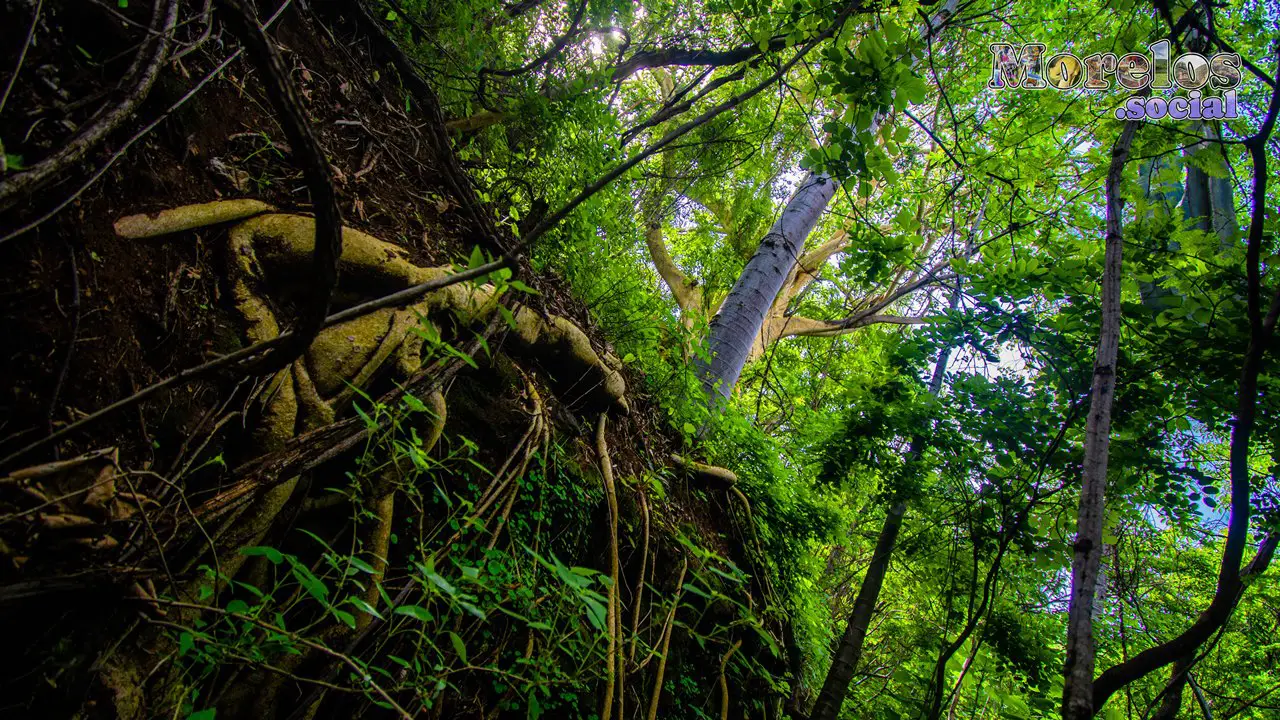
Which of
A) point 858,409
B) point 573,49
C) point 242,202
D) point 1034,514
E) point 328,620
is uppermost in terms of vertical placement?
point 573,49

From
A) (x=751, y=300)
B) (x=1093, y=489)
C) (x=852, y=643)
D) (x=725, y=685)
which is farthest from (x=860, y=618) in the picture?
(x=751, y=300)

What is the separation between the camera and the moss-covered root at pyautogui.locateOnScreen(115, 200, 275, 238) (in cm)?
130

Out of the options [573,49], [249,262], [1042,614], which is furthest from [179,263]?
[1042,614]

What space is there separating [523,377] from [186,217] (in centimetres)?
133

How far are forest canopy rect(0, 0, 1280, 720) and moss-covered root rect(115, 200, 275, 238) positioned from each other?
11mm

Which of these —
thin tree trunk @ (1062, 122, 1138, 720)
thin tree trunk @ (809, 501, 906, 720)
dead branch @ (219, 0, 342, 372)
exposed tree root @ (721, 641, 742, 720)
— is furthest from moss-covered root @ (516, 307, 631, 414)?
thin tree trunk @ (1062, 122, 1138, 720)

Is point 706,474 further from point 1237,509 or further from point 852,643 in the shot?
point 1237,509

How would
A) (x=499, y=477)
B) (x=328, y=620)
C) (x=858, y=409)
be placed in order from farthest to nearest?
(x=858, y=409) < (x=499, y=477) < (x=328, y=620)

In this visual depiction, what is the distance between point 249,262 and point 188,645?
115 cm

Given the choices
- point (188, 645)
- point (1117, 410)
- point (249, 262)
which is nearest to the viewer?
point (188, 645)

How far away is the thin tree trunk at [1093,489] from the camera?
1.03 m

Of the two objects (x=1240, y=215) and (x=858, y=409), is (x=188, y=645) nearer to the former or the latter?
(x=858, y=409)

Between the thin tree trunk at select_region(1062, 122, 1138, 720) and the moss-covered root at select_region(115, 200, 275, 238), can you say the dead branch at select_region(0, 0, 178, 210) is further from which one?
the thin tree trunk at select_region(1062, 122, 1138, 720)

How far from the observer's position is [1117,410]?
2.17 m
